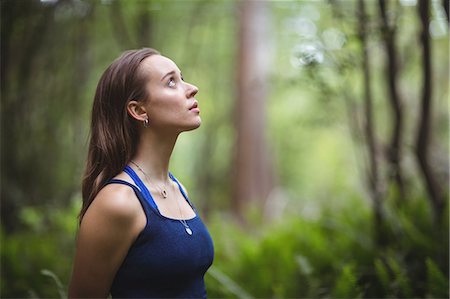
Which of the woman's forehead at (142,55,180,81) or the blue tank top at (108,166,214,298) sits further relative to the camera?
the woman's forehead at (142,55,180,81)

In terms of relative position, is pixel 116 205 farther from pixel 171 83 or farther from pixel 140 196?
pixel 171 83

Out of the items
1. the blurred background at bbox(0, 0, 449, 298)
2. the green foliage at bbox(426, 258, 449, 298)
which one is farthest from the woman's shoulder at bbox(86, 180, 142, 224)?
the green foliage at bbox(426, 258, 449, 298)

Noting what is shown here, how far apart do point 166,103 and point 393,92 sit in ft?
9.31

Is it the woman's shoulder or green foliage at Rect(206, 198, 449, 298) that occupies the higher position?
the woman's shoulder

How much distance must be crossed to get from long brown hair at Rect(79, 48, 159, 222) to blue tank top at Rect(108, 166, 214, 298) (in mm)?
95

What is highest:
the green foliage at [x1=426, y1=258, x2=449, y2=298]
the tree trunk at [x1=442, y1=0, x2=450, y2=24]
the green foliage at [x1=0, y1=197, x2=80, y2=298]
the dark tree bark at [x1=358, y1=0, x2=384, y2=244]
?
the tree trunk at [x1=442, y1=0, x2=450, y2=24]

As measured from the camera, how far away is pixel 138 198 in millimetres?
1715

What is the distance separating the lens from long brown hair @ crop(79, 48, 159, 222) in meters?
1.83

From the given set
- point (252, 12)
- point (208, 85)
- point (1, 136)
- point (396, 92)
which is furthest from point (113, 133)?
point (208, 85)

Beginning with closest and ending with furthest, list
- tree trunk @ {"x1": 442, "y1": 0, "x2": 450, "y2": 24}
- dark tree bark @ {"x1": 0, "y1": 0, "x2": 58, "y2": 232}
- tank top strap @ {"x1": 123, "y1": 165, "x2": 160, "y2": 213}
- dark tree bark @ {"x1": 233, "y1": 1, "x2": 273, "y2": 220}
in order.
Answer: tank top strap @ {"x1": 123, "y1": 165, "x2": 160, "y2": 213}, tree trunk @ {"x1": 442, "y1": 0, "x2": 450, "y2": 24}, dark tree bark @ {"x1": 0, "y1": 0, "x2": 58, "y2": 232}, dark tree bark @ {"x1": 233, "y1": 1, "x2": 273, "y2": 220}

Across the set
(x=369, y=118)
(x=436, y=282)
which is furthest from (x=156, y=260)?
(x=369, y=118)

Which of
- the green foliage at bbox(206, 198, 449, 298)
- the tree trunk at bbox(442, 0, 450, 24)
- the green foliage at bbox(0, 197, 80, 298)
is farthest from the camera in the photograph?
the green foliage at bbox(0, 197, 80, 298)

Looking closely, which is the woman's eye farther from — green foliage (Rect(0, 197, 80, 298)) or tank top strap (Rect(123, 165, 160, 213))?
green foliage (Rect(0, 197, 80, 298))

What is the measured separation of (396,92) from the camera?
13.6 feet
